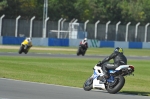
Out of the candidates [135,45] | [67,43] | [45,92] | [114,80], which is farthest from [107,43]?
[45,92]

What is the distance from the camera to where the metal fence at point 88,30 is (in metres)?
65.9

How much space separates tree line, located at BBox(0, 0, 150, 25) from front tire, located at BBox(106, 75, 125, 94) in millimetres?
67308

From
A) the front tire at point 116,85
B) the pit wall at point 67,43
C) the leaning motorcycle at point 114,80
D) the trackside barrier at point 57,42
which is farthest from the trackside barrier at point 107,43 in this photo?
the front tire at point 116,85

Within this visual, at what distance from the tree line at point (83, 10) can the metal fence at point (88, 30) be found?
1373 cm

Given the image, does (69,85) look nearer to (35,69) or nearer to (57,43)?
(35,69)

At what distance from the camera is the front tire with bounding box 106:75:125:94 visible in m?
16.4

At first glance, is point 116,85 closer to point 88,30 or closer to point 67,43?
point 67,43

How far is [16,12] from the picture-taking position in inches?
3423

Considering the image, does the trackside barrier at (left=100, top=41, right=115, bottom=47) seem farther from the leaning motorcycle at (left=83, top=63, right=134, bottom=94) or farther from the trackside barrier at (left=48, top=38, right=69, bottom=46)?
the leaning motorcycle at (left=83, top=63, right=134, bottom=94)

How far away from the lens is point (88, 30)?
74.1 m

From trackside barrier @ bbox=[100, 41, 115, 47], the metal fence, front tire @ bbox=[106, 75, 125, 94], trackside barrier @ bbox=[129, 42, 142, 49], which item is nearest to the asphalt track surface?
front tire @ bbox=[106, 75, 125, 94]

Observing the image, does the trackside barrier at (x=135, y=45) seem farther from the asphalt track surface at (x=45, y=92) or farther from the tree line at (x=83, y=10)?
the asphalt track surface at (x=45, y=92)

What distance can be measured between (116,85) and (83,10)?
9114 cm

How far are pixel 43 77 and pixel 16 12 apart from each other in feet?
215
